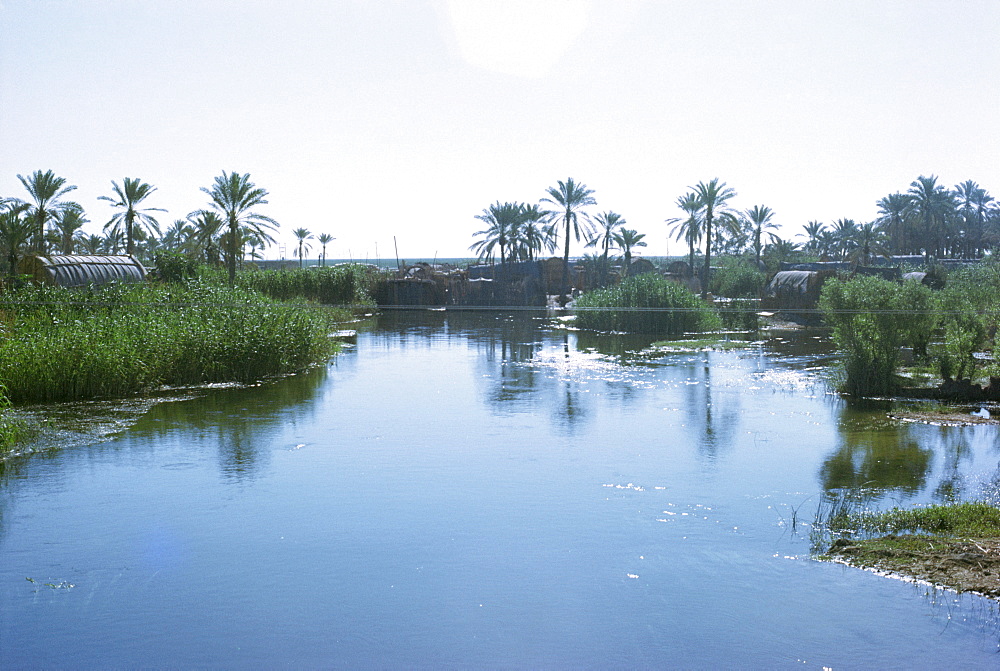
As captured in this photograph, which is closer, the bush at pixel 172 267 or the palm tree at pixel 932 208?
the bush at pixel 172 267

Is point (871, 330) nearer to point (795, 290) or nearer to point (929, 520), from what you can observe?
point (929, 520)

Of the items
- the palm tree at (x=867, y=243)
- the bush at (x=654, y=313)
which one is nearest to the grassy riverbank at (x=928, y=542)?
the bush at (x=654, y=313)

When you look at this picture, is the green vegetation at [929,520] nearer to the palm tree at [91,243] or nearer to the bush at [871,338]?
the bush at [871,338]

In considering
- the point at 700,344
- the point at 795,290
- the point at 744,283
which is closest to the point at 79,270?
the point at 700,344

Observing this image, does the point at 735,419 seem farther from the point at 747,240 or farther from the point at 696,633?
the point at 747,240

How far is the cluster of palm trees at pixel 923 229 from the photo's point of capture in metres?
78.1

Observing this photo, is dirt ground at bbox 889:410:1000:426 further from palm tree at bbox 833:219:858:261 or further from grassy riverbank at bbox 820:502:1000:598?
palm tree at bbox 833:219:858:261

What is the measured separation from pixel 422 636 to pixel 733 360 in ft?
73.5

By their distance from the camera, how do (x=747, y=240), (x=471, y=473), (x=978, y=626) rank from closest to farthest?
(x=978, y=626) → (x=471, y=473) → (x=747, y=240)

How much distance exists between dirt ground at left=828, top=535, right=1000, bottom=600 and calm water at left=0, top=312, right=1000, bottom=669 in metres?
0.27

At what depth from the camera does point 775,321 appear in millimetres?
43656

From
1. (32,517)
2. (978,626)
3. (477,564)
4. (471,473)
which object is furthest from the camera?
(471,473)

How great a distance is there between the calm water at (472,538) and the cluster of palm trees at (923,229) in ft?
212

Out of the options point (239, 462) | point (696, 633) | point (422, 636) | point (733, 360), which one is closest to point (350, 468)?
point (239, 462)
